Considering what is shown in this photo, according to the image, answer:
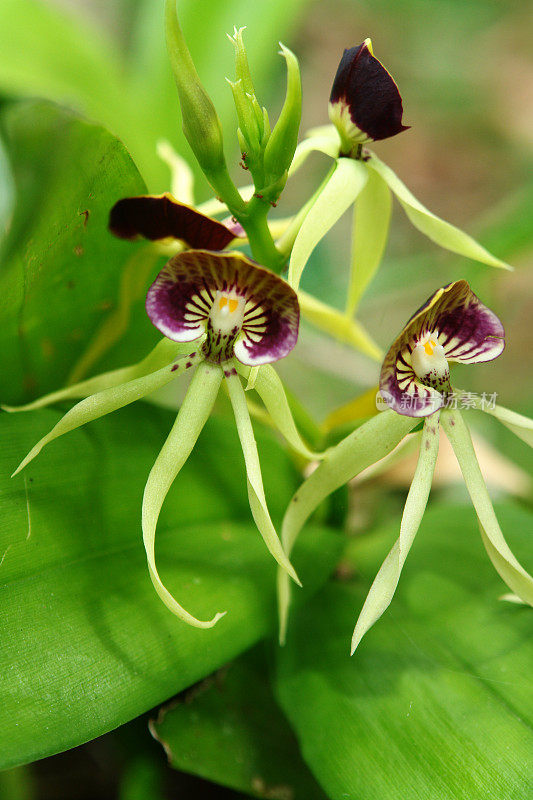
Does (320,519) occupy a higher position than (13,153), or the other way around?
(13,153)

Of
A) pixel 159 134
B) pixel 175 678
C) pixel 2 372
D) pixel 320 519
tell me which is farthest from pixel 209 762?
pixel 159 134

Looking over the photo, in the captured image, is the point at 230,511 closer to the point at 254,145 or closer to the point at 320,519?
the point at 320,519

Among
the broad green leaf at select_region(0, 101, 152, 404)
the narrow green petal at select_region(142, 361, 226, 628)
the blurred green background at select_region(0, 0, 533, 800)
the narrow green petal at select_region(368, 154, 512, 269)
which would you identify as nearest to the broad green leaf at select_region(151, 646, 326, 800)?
the blurred green background at select_region(0, 0, 533, 800)

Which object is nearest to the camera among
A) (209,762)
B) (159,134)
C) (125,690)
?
(125,690)

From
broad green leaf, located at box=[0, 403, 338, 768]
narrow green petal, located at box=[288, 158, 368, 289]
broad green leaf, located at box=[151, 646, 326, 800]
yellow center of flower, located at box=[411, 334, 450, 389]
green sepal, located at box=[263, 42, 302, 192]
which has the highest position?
green sepal, located at box=[263, 42, 302, 192]

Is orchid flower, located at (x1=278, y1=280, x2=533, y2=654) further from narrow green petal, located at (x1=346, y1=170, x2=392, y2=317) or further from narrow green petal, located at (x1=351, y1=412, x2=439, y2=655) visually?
narrow green petal, located at (x1=346, y1=170, x2=392, y2=317)
